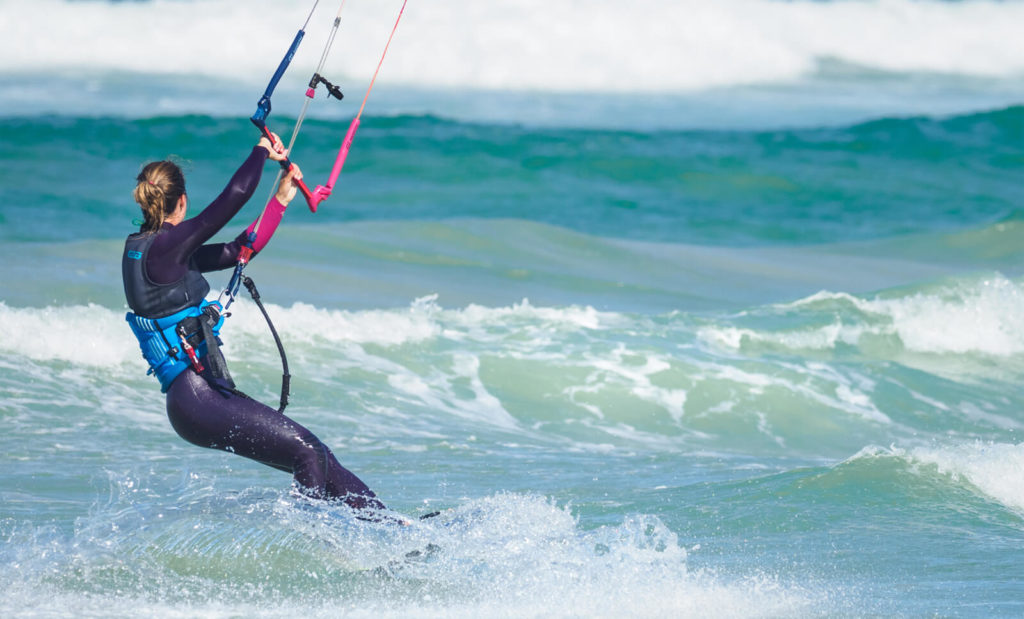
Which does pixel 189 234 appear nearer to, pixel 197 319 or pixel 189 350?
pixel 197 319

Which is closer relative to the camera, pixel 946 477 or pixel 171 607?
pixel 171 607

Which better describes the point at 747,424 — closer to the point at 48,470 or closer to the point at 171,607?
the point at 48,470

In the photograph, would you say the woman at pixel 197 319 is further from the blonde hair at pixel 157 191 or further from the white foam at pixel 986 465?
the white foam at pixel 986 465

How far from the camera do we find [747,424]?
32.6 ft

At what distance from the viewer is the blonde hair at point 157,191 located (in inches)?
180

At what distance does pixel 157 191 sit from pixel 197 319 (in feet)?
1.64

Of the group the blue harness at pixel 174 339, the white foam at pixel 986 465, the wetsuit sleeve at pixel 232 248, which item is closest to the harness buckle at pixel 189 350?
the blue harness at pixel 174 339

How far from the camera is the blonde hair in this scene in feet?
15.0

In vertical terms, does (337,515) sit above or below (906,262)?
below

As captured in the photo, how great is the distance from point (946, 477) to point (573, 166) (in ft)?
69.0

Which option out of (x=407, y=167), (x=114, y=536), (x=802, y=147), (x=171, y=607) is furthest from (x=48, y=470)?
(x=802, y=147)

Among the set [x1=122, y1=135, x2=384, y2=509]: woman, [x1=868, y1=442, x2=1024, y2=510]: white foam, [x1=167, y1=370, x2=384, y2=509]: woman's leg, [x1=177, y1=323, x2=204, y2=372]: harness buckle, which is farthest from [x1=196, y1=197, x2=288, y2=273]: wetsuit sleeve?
[x1=868, y1=442, x2=1024, y2=510]: white foam

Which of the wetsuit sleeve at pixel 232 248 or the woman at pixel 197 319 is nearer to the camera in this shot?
the woman at pixel 197 319

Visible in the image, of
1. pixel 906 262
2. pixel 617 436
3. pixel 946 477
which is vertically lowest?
pixel 617 436
